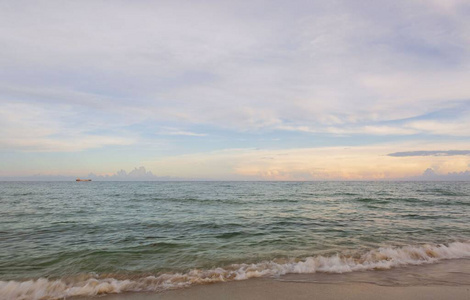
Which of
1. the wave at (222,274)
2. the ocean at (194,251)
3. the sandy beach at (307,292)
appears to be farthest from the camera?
the ocean at (194,251)

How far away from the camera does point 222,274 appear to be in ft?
25.0

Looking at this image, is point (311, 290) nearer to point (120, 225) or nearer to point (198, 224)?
point (198, 224)

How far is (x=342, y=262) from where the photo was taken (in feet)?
28.7

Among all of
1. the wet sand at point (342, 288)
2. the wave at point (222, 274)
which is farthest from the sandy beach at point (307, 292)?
the wave at point (222, 274)

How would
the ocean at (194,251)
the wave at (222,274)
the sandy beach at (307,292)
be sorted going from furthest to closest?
1. the ocean at (194,251)
2. the wave at (222,274)
3. the sandy beach at (307,292)

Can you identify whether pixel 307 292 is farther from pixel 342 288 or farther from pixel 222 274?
pixel 222 274

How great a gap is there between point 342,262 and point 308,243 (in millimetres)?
2736

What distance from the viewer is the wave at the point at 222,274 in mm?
6703

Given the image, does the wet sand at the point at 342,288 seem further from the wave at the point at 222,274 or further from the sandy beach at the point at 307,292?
the wave at the point at 222,274

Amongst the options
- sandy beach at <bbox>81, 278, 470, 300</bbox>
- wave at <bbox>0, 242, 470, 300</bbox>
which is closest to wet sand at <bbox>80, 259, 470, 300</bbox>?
sandy beach at <bbox>81, 278, 470, 300</bbox>

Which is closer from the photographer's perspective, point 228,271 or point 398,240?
point 228,271

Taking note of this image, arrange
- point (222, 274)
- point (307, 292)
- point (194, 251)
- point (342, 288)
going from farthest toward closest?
point (194, 251) < point (222, 274) < point (342, 288) < point (307, 292)

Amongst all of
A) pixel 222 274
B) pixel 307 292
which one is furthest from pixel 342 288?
pixel 222 274

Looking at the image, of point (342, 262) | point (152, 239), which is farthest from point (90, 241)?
point (342, 262)
